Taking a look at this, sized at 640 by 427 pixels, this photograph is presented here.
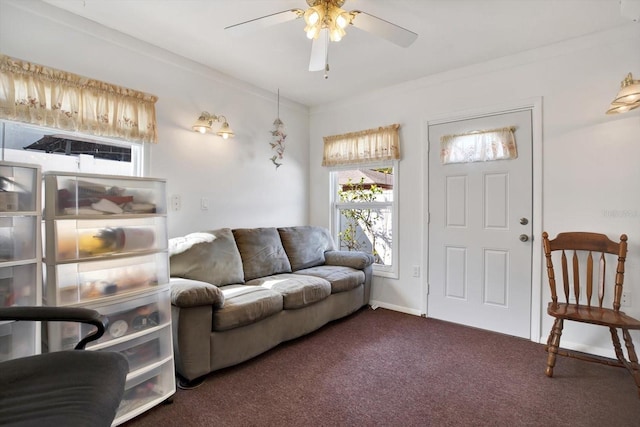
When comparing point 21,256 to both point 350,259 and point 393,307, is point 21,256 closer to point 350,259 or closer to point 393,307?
point 350,259

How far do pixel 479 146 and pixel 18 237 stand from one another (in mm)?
3310

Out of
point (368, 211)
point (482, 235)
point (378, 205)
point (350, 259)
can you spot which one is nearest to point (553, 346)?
point (482, 235)

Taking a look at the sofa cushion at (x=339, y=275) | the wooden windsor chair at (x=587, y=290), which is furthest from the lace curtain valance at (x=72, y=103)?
the wooden windsor chair at (x=587, y=290)

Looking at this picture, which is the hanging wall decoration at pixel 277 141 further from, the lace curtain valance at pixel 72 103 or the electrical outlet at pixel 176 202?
the lace curtain valance at pixel 72 103

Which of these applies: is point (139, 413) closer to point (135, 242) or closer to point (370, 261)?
point (135, 242)

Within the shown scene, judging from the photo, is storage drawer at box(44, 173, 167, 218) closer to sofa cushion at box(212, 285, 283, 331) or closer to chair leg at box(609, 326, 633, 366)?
sofa cushion at box(212, 285, 283, 331)

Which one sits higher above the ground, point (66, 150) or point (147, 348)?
point (66, 150)

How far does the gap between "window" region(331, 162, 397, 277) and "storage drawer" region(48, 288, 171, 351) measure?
239 centimetres

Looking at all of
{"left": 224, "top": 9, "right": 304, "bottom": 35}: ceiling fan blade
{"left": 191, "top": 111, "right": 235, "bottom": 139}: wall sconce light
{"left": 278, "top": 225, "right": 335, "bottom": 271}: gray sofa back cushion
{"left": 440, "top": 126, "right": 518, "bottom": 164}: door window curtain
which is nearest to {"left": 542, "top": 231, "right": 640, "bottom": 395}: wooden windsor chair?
{"left": 440, "top": 126, "right": 518, "bottom": 164}: door window curtain

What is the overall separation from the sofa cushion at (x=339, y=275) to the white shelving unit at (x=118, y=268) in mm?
1478

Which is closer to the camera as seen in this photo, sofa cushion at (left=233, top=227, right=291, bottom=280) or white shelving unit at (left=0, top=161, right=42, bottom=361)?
white shelving unit at (left=0, top=161, right=42, bottom=361)

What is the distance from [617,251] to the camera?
2.20 metres

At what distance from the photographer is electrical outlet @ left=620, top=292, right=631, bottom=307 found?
90.2 inches

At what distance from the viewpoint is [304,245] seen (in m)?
3.38
